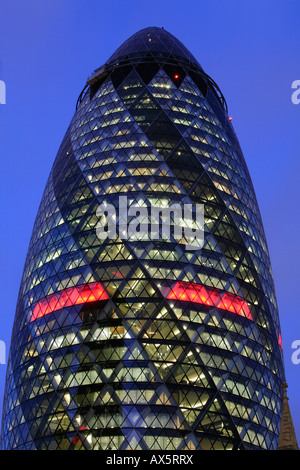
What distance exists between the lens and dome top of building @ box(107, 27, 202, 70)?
83.9m

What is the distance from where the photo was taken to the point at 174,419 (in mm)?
57438

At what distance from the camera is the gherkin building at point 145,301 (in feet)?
193

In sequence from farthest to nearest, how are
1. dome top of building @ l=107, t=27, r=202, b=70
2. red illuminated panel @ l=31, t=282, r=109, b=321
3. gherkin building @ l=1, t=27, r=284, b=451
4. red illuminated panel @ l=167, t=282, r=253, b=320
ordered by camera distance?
dome top of building @ l=107, t=27, r=202, b=70 → red illuminated panel @ l=31, t=282, r=109, b=321 → red illuminated panel @ l=167, t=282, r=253, b=320 → gherkin building @ l=1, t=27, r=284, b=451

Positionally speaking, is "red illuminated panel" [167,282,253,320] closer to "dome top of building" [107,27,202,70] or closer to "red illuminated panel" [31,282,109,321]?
"red illuminated panel" [31,282,109,321]

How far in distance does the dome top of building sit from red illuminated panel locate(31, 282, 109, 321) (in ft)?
102

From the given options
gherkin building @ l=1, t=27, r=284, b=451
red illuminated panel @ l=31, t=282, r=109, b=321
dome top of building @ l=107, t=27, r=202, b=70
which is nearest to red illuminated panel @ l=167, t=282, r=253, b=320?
gherkin building @ l=1, t=27, r=284, b=451

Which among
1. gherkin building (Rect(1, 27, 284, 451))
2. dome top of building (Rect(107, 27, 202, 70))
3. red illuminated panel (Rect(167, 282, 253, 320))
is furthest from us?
dome top of building (Rect(107, 27, 202, 70))

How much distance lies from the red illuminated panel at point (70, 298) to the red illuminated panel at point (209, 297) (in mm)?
6061

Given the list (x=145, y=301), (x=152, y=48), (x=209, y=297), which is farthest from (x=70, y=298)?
(x=152, y=48)

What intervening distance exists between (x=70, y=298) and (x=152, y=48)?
111 feet

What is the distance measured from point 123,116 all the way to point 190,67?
13.1m

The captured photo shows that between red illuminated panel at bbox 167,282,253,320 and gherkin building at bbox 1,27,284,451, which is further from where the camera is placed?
red illuminated panel at bbox 167,282,253,320

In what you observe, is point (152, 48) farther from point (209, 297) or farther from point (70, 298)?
point (70, 298)
